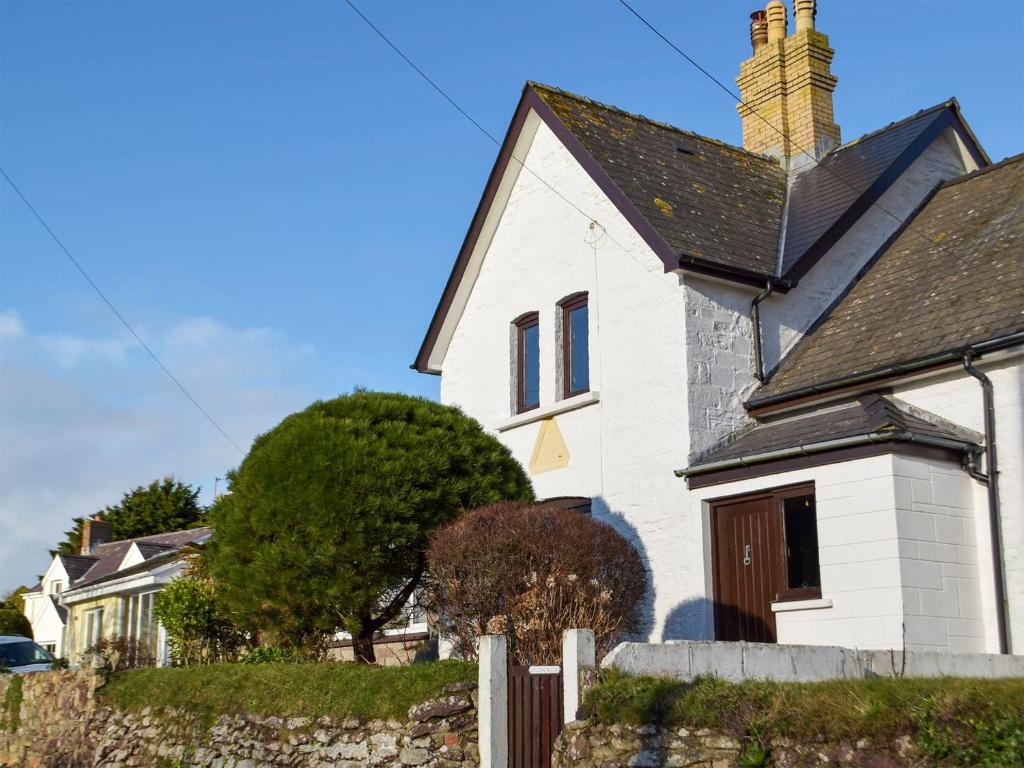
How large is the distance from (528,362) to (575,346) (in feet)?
3.93

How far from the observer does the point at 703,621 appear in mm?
14422

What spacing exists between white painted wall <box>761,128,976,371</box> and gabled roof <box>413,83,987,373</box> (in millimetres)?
219

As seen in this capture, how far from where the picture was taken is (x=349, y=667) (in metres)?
12.2

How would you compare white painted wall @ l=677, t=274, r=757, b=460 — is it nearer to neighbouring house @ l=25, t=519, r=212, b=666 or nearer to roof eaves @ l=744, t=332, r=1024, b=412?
roof eaves @ l=744, t=332, r=1024, b=412

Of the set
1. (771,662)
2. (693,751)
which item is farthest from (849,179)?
(693,751)

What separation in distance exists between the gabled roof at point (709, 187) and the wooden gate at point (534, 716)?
6867mm

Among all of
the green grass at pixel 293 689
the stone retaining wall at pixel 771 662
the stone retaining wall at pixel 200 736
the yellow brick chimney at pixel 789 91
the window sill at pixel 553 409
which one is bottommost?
the stone retaining wall at pixel 200 736

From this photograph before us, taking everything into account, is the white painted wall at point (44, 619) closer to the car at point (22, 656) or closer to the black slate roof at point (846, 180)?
the car at point (22, 656)

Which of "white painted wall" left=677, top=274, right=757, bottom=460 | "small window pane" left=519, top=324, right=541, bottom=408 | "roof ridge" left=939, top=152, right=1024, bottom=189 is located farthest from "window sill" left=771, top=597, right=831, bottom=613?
"roof ridge" left=939, top=152, right=1024, bottom=189

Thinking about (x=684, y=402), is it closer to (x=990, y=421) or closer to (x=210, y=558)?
(x=990, y=421)

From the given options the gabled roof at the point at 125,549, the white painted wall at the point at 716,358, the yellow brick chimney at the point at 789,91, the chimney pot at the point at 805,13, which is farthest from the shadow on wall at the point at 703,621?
the gabled roof at the point at 125,549

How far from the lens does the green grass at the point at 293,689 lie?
11211 mm

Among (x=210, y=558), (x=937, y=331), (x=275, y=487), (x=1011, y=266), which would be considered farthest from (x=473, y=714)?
(x=1011, y=266)

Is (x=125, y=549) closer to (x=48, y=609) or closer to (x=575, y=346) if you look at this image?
(x=48, y=609)
